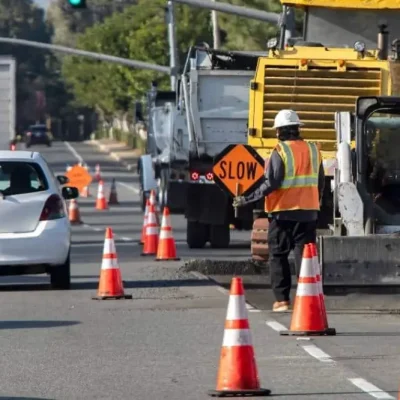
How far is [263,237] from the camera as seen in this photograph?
19562mm

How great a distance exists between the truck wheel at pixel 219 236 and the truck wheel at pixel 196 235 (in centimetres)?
16

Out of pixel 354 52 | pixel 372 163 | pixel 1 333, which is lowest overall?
pixel 1 333

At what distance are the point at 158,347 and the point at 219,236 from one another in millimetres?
12834

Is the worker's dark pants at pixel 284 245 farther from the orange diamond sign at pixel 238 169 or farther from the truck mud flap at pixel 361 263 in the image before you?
the orange diamond sign at pixel 238 169

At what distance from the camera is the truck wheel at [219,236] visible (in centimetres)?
2548

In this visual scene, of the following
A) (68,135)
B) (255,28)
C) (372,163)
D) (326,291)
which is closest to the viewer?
(326,291)

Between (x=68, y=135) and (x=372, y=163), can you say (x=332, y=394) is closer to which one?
(x=372, y=163)

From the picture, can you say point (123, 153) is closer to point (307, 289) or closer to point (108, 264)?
point (108, 264)

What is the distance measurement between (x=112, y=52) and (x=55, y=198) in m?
73.6

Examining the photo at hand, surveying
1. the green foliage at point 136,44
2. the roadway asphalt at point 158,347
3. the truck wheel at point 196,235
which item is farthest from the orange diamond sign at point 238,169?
the green foliage at point 136,44

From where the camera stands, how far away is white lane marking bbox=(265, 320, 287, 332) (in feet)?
45.4

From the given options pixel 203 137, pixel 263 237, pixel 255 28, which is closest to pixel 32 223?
pixel 263 237

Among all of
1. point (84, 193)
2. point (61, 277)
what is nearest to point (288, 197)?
point (61, 277)

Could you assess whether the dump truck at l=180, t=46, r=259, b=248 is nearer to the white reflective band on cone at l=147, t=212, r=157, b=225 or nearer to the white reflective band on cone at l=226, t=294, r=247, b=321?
the white reflective band on cone at l=147, t=212, r=157, b=225
